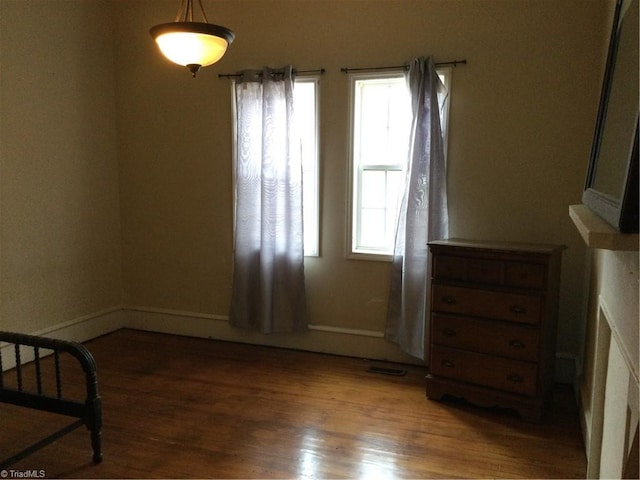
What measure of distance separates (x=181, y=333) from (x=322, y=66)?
2.53m

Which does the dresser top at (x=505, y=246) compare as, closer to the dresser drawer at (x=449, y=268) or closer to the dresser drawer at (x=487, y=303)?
the dresser drawer at (x=449, y=268)

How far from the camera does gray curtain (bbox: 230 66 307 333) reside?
375cm

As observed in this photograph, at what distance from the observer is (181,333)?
442cm

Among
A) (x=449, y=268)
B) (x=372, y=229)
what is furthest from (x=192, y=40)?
(x=372, y=229)

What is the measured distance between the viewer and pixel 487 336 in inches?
116

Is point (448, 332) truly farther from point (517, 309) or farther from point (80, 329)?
point (80, 329)

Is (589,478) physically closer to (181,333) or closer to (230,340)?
(230,340)

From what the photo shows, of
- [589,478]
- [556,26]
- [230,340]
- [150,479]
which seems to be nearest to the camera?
[589,478]

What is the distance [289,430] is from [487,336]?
1.26 m

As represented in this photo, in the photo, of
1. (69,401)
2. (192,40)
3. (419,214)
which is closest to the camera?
(192,40)

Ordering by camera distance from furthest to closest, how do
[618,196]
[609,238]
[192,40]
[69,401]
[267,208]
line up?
1. [267,208]
2. [69,401]
3. [192,40]
4. [618,196]
5. [609,238]

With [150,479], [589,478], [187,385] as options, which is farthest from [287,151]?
[589,478]

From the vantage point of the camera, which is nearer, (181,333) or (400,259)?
(400,259)

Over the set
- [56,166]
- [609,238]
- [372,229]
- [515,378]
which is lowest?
[515,378]
